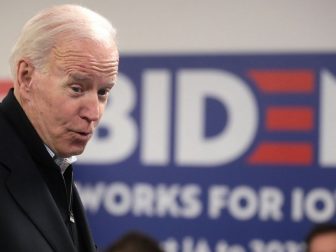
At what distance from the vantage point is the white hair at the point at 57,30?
3.75 feet

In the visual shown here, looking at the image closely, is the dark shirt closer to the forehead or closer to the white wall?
the forehead

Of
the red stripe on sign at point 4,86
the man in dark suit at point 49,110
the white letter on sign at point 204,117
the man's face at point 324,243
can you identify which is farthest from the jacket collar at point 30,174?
the red stripe on sign at point 4,86

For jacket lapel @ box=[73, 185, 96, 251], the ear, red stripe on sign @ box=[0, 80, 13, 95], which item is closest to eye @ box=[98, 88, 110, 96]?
the ear

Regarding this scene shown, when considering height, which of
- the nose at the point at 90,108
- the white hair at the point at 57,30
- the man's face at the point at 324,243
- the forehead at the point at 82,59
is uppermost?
the white hair at the point at 57,30

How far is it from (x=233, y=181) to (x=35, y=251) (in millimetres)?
2062

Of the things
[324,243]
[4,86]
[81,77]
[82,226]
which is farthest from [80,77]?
[4,86]

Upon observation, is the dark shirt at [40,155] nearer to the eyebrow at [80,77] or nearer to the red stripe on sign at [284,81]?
the eyebrow at [80,77]

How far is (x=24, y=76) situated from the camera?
3.92 feet

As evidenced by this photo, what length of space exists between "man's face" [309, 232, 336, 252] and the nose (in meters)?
1.24

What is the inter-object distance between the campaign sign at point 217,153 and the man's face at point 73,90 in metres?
1.96

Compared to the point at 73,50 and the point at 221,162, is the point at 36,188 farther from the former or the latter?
the point at 221,162

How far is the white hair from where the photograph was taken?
1142 mm

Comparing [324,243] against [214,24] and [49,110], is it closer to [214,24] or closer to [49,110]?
[214,24]

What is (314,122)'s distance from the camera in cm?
305
